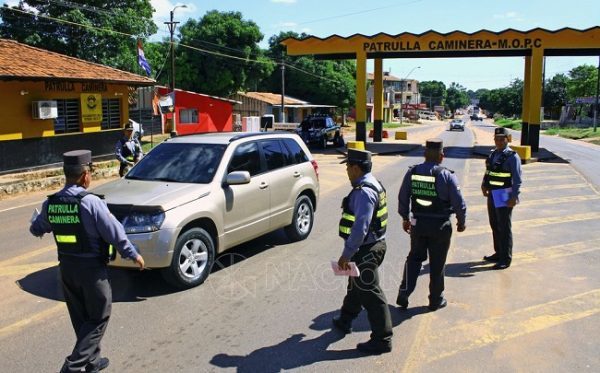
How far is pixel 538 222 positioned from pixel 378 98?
27156 millimetres

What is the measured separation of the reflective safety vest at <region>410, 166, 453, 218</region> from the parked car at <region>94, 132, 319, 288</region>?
6.92ft

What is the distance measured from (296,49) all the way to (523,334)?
2570 centimetres

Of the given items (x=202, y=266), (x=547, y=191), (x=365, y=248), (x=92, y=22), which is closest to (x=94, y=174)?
(x=202, y=266)

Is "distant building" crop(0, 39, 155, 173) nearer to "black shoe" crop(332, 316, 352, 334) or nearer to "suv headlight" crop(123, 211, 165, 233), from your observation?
"suv headlight" crop(123, 211, 165, 233)

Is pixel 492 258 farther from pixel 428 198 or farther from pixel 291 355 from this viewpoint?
pixel 291 355

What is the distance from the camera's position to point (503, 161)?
22.7ft

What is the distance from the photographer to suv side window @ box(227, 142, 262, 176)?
697 cm

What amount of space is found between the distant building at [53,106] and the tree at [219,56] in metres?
25.4

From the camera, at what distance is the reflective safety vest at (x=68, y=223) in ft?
12.5

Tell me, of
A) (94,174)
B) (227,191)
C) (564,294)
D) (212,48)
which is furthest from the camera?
(212,48)

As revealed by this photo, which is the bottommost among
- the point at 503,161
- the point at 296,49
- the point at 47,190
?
the point at 47,190

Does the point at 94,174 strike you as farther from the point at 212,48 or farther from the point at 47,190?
the point at 212,48

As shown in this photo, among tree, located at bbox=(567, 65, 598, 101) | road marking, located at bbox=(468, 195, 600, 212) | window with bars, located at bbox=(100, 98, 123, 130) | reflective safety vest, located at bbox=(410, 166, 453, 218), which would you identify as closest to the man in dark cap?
reflective safety vest, located at bbox=(410, 166, 453, 218)

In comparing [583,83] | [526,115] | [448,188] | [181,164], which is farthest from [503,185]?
[583,83]
